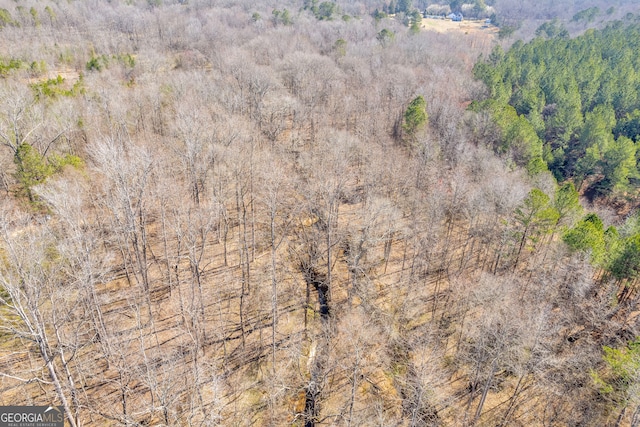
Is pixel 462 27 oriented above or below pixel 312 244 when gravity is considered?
above

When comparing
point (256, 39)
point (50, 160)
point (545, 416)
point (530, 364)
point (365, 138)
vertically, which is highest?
point (256, 39)

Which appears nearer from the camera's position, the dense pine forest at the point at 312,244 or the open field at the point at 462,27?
the dense pine forest at the point at 312,244

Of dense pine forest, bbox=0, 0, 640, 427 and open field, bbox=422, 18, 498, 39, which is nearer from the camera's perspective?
dense pine forest, bbox=0, 0, 640, 427

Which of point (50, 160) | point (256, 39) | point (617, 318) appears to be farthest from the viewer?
point (256, 39)

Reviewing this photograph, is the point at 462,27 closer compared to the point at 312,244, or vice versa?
the point at 312,244

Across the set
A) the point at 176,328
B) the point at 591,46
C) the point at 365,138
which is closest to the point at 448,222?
the point at 365,138

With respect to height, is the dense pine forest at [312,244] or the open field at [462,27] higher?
the open field at [462,27]

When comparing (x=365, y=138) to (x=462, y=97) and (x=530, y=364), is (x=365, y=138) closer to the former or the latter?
(x=462, y=97)

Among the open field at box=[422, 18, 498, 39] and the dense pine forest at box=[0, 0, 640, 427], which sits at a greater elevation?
the open field at box=[422, 18, 498, 39]
